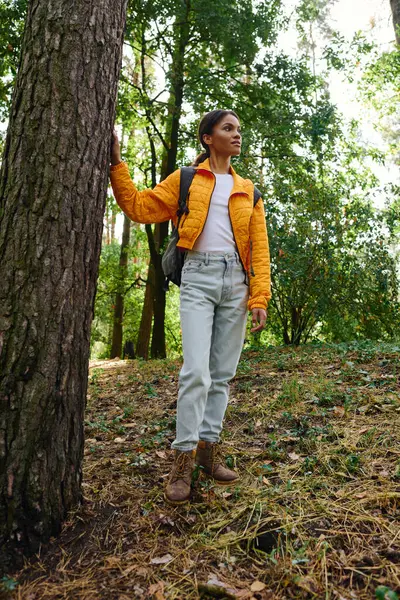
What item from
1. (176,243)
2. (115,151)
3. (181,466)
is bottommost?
(181,466)

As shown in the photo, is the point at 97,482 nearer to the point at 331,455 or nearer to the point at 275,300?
the point at 331,455

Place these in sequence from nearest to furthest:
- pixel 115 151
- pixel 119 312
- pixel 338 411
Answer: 1. pixel 115 151
2. pixel 338 411
3. pixel 119 312

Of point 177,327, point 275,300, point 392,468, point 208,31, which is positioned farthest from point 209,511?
point 177,327

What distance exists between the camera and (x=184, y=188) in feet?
10.4

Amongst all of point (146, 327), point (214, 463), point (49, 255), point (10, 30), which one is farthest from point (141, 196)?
point (146, 327)

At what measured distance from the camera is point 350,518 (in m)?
2.55

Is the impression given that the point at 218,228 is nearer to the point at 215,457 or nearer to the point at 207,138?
the point at 207,138

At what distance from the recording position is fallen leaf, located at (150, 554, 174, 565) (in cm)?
234

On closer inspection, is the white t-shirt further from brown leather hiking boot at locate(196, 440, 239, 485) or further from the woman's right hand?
brown leather hiking boot at locate(196, 440, 239, 485)

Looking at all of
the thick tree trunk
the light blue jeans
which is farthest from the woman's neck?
the thick tree trunk

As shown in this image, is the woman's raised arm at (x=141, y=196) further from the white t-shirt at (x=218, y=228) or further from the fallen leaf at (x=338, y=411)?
the fallen leaf at (x=338, y=411)

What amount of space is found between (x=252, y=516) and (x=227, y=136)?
2.44m

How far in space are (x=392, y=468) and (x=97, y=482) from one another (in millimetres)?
1883

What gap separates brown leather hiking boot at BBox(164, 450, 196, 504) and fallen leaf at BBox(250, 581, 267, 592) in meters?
Result: 0.73
